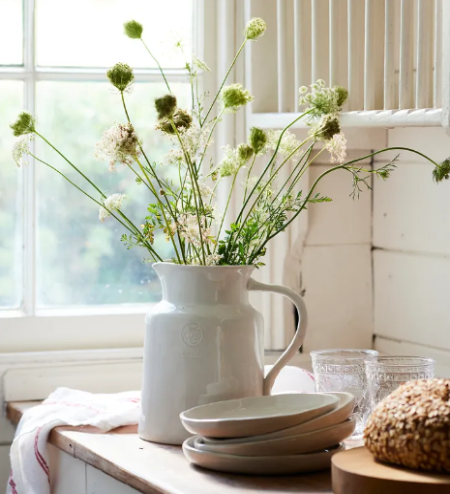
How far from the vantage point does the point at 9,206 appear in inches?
68.3

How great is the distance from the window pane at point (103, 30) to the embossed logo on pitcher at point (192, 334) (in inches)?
27.4

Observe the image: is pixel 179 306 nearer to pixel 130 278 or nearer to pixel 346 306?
pixel 130 278

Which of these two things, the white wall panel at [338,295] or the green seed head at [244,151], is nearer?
the green seed head at [244,151]

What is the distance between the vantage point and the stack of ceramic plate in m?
1.08

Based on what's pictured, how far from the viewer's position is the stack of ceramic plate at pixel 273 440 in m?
1.08

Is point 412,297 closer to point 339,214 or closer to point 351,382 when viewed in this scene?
point 339,214

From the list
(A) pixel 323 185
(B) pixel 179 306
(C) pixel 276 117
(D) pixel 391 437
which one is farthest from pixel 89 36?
(D) pixel 391 437

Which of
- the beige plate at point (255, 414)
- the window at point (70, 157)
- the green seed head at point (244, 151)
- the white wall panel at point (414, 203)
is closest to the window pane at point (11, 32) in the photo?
the window at point (70, 157)

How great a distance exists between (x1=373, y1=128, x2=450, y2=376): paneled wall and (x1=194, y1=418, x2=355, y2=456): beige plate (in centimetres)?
63

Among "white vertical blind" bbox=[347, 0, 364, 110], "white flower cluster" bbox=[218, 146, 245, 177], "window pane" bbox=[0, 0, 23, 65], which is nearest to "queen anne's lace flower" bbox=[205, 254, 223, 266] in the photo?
"white flower cluster" bbox=[218, 146, 245, 177]

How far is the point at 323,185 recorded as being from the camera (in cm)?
183

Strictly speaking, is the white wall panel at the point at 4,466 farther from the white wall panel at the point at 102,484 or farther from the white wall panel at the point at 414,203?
the white wall panel at the point at 414,203

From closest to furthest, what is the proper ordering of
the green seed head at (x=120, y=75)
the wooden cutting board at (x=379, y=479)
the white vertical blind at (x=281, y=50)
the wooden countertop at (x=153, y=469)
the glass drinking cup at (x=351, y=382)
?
the wooden cutting board at (x=379, y=479)
the wooden countertop at (x=153, y=469)
the green seed head at (x=120, y=75)
the glass drinking cup at (x=351, y=382)
the white vertical blind at (x=281, y=50)

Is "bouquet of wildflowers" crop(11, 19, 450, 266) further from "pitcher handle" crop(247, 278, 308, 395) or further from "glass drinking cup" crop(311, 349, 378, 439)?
"glass drinking cup" crop(311, 349, 378, 439)
